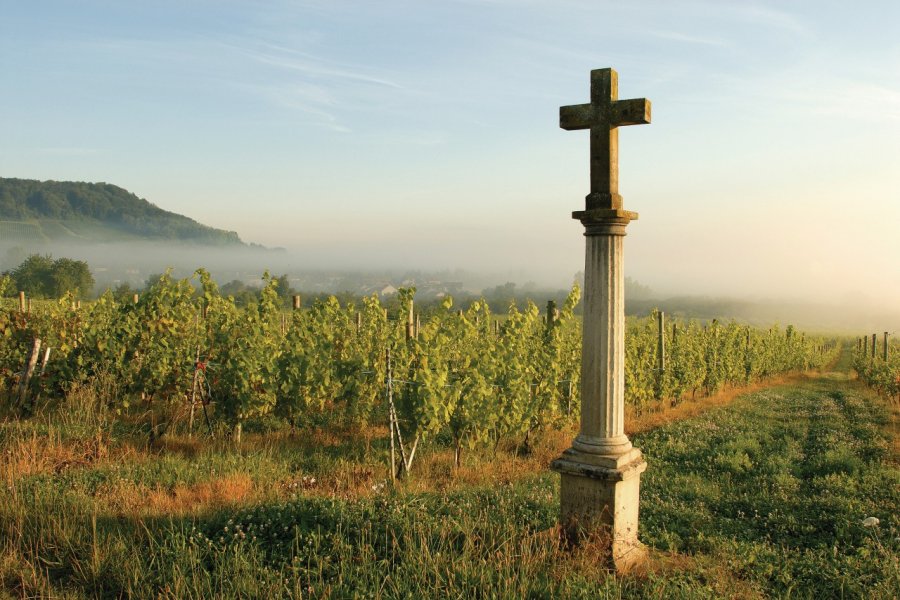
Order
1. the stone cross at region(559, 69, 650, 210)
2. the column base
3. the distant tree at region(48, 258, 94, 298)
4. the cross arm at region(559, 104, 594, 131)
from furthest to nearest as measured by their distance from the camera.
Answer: the distant tree at region(48, 258, 94, 298) → the cross arm at region(559, 104, 594, 131) → the stone cross at region(559, 69, 650, 210) → the column base

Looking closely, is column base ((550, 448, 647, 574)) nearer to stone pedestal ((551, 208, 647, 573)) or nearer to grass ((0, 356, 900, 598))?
stone pedestal ((551, 208, 647, 573))

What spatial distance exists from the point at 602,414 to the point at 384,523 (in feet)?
6.58

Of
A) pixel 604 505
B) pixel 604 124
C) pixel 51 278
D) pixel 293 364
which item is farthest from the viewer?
pixel 51 278

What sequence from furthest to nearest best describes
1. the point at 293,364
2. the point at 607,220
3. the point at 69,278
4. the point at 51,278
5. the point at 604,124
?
the point at 51,278, the point at 69,278, the point at 293,364, the point at 604,124, the point at 607,220

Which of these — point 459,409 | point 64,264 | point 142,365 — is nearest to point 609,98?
point 459,409

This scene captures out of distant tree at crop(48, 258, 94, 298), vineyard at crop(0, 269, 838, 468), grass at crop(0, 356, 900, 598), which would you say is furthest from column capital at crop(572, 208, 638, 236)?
distant tree at crop(48, 258, 94, 298)

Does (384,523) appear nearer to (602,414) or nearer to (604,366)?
(602,414)

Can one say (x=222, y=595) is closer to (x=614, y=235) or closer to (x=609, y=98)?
(x=614, y=235)

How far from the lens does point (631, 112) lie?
473 centimetres

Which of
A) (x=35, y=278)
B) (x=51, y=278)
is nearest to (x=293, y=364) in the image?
(x=51, y=278)

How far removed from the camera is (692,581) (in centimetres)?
428

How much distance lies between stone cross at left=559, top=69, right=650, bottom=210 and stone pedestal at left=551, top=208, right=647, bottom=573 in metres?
0.18

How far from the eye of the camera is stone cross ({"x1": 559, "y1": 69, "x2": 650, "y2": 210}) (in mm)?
4766

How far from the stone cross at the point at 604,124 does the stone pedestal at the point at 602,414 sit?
0.18 m
